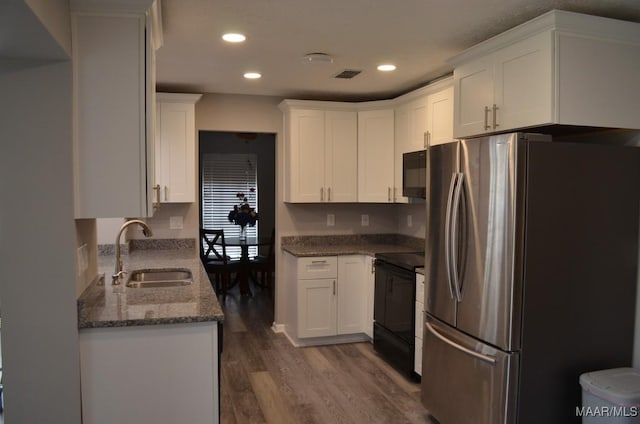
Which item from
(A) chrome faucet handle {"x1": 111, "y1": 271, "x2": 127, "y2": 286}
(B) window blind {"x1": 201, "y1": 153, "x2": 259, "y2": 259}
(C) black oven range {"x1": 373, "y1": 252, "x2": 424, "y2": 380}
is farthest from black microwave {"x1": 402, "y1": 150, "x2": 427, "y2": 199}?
(B) window blind {"x1": 201, "y1": 153, "x2": 259, "y2": 259}

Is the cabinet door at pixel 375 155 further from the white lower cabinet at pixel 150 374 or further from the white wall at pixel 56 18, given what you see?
the white wall at pixel 56 18

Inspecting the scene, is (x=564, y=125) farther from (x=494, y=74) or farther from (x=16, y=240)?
(x=16, y=240)

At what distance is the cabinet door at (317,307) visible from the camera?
4.59 metres

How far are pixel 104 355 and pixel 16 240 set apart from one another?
→ 594 mm

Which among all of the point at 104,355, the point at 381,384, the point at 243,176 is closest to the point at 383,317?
the point at 381,384

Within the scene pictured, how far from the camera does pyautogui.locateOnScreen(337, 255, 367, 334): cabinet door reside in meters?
4.64

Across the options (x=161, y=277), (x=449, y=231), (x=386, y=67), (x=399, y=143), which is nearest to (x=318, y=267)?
(x=399, y=143)

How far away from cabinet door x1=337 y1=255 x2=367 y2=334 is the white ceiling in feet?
5.27

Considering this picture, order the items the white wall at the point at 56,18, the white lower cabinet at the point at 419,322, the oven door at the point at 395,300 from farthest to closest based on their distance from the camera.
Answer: the oven door at the point at 395,300 → the white lower cabinet at the point at 419,322 → the white wall at the point at 56,18

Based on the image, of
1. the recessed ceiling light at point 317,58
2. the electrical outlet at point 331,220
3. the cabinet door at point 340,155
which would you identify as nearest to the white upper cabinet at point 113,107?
the recessed ceiling light at point 317,58

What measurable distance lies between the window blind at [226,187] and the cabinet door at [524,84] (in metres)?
6.02

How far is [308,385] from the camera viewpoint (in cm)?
374

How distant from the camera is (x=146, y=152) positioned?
2242 mm

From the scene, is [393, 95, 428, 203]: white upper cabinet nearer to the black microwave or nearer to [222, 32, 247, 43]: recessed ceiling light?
the black microwave
